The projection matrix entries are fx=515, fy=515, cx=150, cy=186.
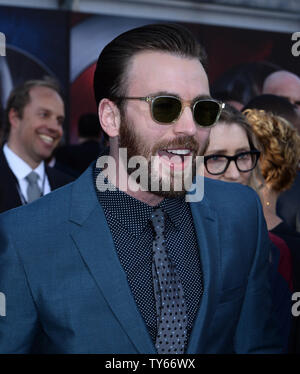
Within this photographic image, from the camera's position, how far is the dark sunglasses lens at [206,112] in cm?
206

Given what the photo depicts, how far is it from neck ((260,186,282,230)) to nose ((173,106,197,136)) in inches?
46.7

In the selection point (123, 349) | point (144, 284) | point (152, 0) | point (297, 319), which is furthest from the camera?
point (152, 0)

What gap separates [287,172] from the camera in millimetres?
3182

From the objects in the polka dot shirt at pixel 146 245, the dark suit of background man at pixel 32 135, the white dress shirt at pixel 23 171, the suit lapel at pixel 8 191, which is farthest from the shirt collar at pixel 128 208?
the white dress shirt at pixel 23 171

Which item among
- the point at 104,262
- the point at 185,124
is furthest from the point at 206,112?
the point at 104,262

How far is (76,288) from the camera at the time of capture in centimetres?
195

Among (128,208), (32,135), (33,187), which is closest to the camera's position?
(128,208)

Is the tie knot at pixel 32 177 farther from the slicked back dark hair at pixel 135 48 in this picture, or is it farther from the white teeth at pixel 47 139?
the slicked back dark hair at pixel 135 48

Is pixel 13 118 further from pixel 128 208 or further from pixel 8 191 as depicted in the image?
pixel 128 208

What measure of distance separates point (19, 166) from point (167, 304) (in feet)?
10.4

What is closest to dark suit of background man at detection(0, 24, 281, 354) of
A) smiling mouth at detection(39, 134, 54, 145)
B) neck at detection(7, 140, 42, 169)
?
neck at detection(7, 140, 42, 169)

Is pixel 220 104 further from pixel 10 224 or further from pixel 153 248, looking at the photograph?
pixel 10 224

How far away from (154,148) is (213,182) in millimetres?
497
